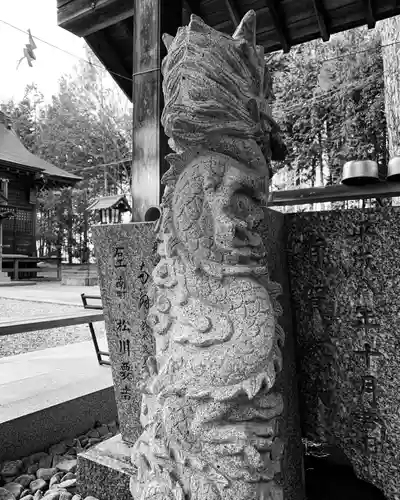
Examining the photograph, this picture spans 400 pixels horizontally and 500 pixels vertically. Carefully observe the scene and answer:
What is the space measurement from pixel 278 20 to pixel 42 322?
2865 millimetres

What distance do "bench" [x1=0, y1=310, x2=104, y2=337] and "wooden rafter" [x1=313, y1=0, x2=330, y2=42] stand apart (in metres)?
2.99

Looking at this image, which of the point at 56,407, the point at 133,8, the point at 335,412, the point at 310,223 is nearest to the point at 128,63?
the point at 133,8

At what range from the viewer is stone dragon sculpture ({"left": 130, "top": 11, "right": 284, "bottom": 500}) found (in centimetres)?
113

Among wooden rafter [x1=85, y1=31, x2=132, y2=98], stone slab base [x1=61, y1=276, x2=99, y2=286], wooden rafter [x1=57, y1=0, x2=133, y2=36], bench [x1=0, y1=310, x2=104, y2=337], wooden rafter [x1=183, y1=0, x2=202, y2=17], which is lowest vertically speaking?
stone slab base [x1=61, y1=276, x2=99, y2=286]

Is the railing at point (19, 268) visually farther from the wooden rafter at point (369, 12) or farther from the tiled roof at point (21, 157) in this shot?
the wooden rafter at point (369, 12)

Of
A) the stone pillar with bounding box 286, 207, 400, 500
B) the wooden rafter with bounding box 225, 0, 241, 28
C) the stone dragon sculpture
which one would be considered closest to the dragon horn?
the stone dragon sculpture

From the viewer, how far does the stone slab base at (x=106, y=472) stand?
198cm

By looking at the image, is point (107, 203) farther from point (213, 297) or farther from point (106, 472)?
point (213, 297)

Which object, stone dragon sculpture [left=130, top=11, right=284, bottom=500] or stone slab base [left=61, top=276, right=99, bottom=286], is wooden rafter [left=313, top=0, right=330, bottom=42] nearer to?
stone dragon sculpture [left=130, top=11, right=284, bottom=500]

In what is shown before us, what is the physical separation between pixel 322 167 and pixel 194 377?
9.04 metres

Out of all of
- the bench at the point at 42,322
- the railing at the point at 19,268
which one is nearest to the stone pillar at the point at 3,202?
the railing at the point at 19,268

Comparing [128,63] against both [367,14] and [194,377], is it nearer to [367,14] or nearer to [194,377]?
[367,14]

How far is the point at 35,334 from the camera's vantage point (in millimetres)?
7203

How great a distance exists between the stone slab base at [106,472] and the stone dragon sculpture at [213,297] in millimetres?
777
